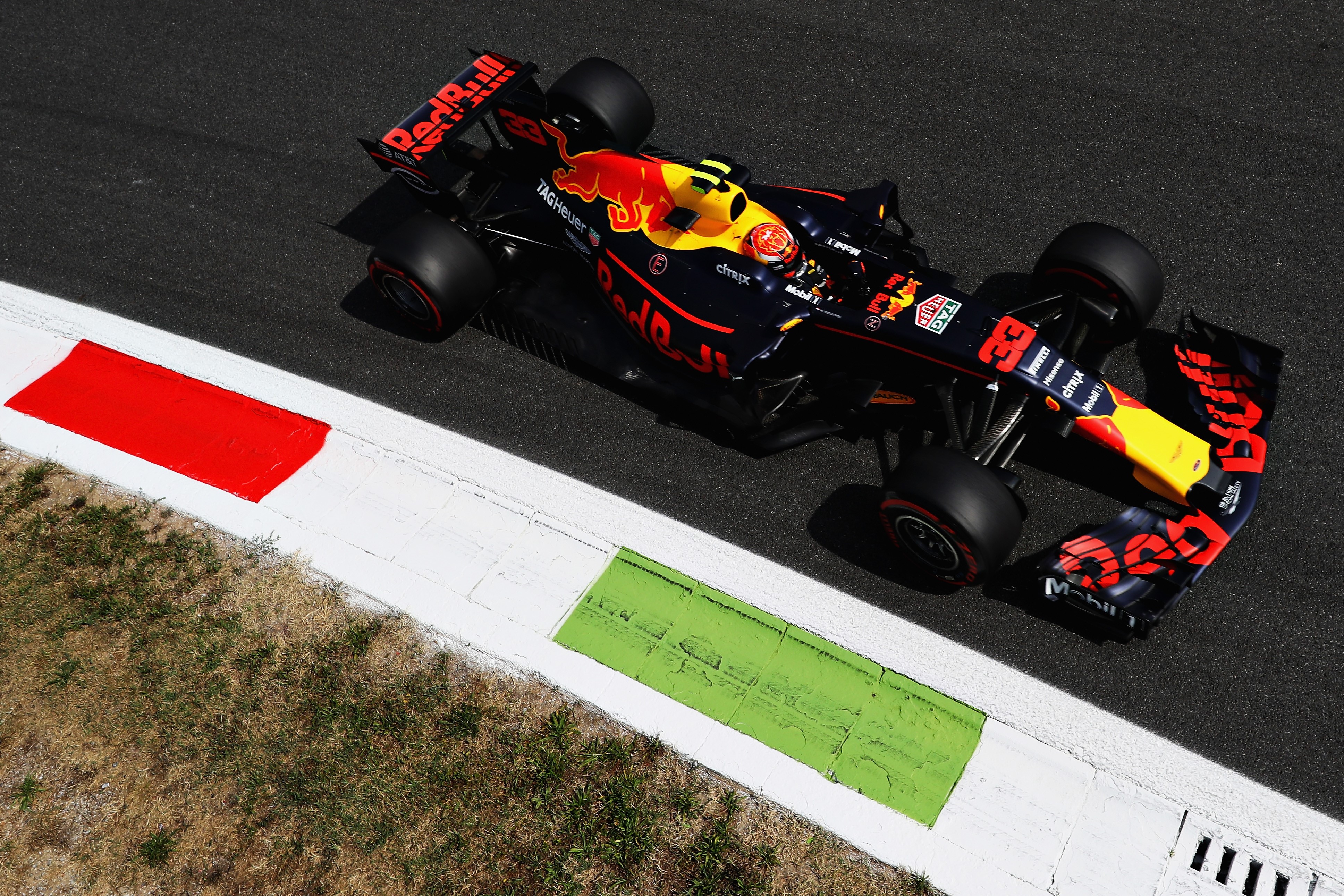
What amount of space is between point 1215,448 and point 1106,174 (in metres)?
3.09

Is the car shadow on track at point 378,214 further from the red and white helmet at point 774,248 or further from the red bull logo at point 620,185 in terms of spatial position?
the red and white helmet at point 774,248

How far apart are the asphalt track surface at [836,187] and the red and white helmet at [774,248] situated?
4.10 feet

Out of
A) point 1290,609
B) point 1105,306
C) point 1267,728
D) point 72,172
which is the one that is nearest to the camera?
point 1267,728

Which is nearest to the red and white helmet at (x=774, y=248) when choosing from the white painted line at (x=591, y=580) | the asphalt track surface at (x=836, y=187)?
the asphalt track surface at (x=836, y=187)

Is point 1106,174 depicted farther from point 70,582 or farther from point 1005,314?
point 70,582

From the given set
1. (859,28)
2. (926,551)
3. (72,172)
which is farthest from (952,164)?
(72,172)

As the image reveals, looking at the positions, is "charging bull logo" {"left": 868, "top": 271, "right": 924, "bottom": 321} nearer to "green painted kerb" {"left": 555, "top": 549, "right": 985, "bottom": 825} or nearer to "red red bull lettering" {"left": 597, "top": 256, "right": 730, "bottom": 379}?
"red red bull lettering" {"left": 597, "top": 256, "right": 730, "bottom": 379}

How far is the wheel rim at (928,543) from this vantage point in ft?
17.0

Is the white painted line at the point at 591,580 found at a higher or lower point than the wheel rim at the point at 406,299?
lower

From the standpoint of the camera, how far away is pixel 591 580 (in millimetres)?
5781

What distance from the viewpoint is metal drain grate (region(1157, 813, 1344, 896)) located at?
463 cm

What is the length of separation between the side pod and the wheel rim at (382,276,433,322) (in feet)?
14.6

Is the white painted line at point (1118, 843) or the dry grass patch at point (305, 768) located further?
the dry grass patch at point (305, 768)

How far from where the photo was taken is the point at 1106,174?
7543mm
